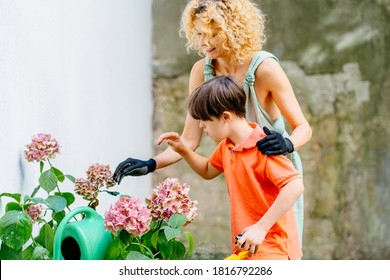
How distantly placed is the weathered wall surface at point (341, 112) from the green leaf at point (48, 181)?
107 inches

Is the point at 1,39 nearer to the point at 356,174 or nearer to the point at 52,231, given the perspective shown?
the point at 52,231

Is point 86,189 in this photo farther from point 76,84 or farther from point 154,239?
point 76,84

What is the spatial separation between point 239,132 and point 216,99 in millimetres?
137

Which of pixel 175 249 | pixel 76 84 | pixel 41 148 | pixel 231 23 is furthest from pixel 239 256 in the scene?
pixel 76 84

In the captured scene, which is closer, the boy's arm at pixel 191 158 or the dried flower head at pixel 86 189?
the dried flower head at pixel 86 189

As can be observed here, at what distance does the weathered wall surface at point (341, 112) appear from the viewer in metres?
4.71

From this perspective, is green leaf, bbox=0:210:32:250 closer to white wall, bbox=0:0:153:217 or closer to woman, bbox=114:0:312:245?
white wall, bbox=0:0:153:217

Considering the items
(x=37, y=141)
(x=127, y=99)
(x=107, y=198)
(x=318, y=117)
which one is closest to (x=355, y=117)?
(x=318, y=117)

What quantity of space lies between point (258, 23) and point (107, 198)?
133 centimetres

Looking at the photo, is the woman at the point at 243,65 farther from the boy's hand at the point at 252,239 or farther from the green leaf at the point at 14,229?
the green leaf at the point at 14,229

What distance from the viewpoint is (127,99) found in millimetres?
4137

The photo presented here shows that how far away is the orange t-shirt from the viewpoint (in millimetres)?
2176

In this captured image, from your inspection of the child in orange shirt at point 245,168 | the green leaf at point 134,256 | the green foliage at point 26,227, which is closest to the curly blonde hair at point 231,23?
the child in orange shirt at point 245,168

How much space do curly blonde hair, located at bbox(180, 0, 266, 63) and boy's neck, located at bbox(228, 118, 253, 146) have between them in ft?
1.11
